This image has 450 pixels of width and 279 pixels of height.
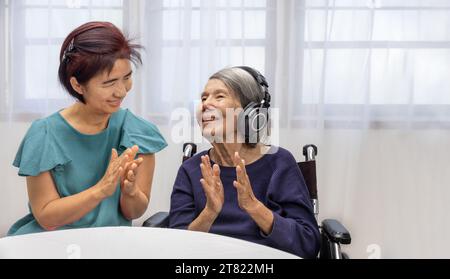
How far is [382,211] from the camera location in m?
1.76

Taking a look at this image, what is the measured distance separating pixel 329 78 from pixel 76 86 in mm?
1080

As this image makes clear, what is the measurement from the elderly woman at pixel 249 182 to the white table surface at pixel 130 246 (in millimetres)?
173

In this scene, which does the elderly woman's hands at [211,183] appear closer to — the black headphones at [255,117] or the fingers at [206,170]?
the fingers at [206,170]

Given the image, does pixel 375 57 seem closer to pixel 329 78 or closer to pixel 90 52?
pixel 329 78

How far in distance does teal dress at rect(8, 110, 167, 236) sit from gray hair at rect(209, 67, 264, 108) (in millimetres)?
210

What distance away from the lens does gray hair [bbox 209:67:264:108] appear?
37.9 inches

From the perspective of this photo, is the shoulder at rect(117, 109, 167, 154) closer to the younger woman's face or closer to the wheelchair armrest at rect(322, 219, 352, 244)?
the younger woman's face

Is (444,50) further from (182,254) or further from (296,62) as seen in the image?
(182,254)

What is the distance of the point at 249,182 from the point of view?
93cm

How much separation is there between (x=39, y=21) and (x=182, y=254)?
1.25m

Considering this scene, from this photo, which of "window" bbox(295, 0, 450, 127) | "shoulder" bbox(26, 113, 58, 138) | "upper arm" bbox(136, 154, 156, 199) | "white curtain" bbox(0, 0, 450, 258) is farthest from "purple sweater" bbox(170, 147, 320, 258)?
"window" bbox(295, 0, 450, 127)

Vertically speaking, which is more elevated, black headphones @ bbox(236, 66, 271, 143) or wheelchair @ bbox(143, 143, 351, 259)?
→ black headphones @ bbox(236, 66, 271, 143)

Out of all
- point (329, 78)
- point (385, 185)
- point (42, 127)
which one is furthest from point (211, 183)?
point (385, 185)
